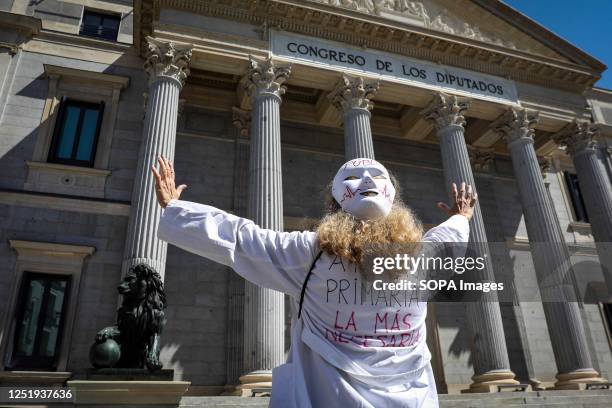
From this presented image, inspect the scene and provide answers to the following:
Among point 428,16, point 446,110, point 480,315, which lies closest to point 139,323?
point 480,315

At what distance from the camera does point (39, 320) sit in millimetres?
13289

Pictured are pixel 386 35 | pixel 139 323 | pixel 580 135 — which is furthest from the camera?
pixel 580 135

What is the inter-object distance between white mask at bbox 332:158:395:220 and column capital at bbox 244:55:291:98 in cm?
1278

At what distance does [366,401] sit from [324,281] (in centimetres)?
57

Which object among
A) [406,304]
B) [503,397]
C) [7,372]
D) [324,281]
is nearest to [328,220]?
[324,281]

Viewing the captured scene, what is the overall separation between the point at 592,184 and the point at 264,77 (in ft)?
44.7

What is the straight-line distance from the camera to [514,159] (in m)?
17.6

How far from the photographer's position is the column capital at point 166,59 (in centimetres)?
1423

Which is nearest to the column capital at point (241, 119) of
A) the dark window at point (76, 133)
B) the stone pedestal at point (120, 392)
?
the dark window at point (76, 133)

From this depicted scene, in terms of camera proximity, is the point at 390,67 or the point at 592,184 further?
the point at 592,184

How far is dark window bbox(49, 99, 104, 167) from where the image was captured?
51.1 ft

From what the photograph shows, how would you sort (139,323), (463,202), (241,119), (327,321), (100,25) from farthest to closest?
1. (241,119)
2. (100,25)
3. (139,323)
4. (463,202)
5. (327,321)

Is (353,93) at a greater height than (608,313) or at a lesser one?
greater

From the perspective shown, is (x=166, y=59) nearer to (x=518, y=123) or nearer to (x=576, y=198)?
(x=518, y=123)
